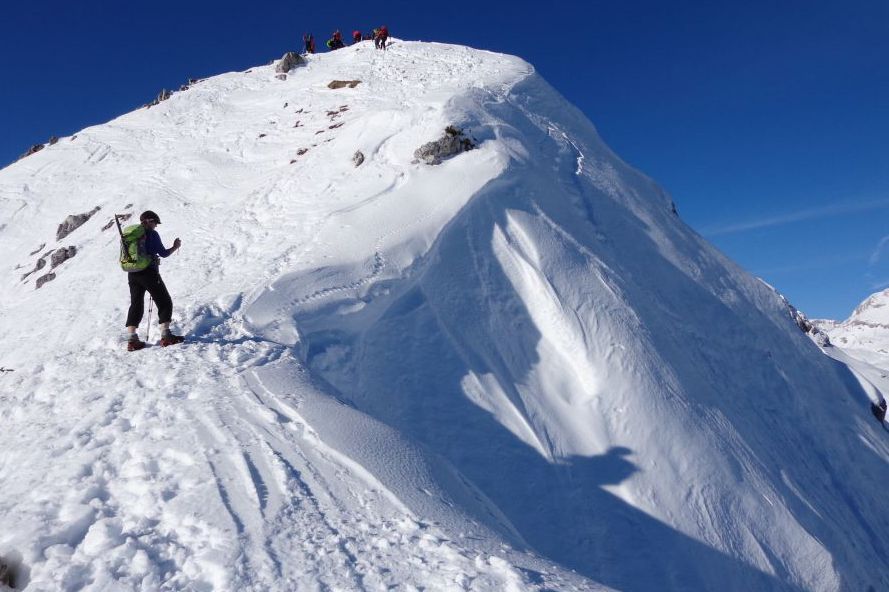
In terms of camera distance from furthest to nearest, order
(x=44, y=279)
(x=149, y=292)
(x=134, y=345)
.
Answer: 1. (x=44, y=279)
2. (x=149, y=292)
3. (x=134, y=345)

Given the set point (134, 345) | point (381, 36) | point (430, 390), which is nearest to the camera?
point (134, 345)

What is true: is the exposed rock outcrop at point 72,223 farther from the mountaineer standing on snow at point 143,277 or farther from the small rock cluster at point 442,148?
the mountaineer standing on snow at point 143,277

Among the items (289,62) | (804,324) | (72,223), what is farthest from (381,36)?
(804,324)

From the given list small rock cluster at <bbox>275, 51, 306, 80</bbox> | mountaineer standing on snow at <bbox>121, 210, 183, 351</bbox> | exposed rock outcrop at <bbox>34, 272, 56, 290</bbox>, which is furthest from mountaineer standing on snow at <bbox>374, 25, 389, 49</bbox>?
mountaineer standing on snow at <bbox>121, 210, 183, 351</bbox>

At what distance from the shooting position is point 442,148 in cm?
1479

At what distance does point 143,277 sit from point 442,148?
8291mm

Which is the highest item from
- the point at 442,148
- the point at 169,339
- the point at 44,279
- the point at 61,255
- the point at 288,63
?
the point at 288,63

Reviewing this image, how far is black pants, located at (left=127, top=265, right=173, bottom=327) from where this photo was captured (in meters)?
8.66

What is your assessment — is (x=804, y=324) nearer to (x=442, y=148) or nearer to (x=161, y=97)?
(x=442, y=148)

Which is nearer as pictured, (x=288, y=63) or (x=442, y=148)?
(x=442, y=148)

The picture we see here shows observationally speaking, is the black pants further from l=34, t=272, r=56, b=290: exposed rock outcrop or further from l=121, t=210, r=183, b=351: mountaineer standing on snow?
l=34, t=272, r=56, b=290: exposed rock outcrop

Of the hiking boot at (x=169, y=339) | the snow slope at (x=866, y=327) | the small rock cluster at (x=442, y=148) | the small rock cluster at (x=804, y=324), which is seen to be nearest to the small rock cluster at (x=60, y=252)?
the hiking boot at (x=169, y=339)

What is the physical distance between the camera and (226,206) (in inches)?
657

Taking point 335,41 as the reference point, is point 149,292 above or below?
below
